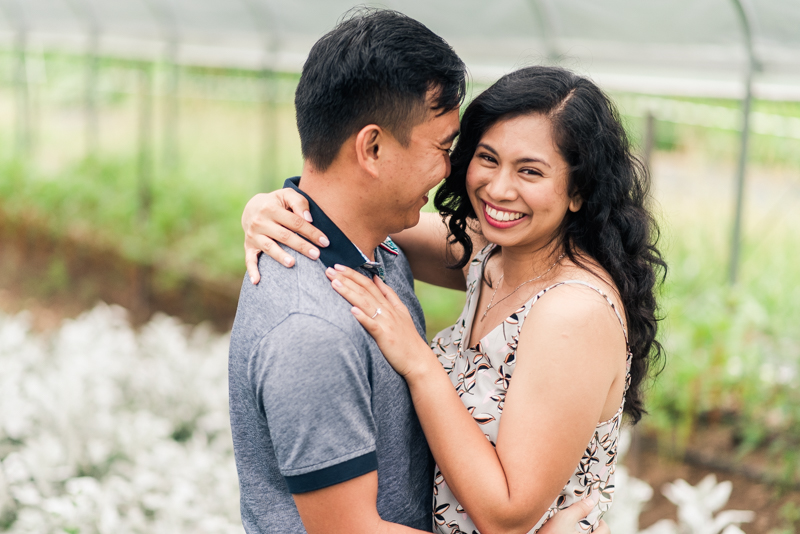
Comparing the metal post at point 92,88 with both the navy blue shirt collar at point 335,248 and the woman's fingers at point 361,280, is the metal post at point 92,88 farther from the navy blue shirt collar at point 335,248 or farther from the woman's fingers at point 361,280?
the woman's fingers at point 361,280

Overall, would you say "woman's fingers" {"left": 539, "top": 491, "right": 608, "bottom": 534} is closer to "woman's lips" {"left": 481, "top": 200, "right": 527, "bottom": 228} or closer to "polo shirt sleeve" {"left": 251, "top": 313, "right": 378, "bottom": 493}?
"polo shirt sleeve" {"left": 251, "top": 313, "right": 378, "bottom": 493}

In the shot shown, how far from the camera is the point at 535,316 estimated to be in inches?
64.0

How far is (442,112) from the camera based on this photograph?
1.63m

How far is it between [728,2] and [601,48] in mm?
837

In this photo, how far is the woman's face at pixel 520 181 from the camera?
1670 mm

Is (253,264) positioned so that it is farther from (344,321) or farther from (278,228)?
(344,321)

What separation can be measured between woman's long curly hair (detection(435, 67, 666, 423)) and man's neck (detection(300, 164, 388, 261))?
351mm

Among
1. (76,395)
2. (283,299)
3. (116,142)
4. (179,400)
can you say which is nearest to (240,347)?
(283,299)

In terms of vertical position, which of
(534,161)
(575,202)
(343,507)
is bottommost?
(343,507)

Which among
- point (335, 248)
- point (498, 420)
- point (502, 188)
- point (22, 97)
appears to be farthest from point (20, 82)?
point (498, 420)

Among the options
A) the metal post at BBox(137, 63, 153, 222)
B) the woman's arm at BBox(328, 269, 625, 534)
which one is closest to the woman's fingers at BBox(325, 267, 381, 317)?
the woman's arm at BBox(328, 269, 625, 534)

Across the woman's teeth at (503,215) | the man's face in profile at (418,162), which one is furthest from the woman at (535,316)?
the man's face in profile at (418,162)

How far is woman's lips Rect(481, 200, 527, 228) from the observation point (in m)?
1.73

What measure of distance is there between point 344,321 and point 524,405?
1.44ft
